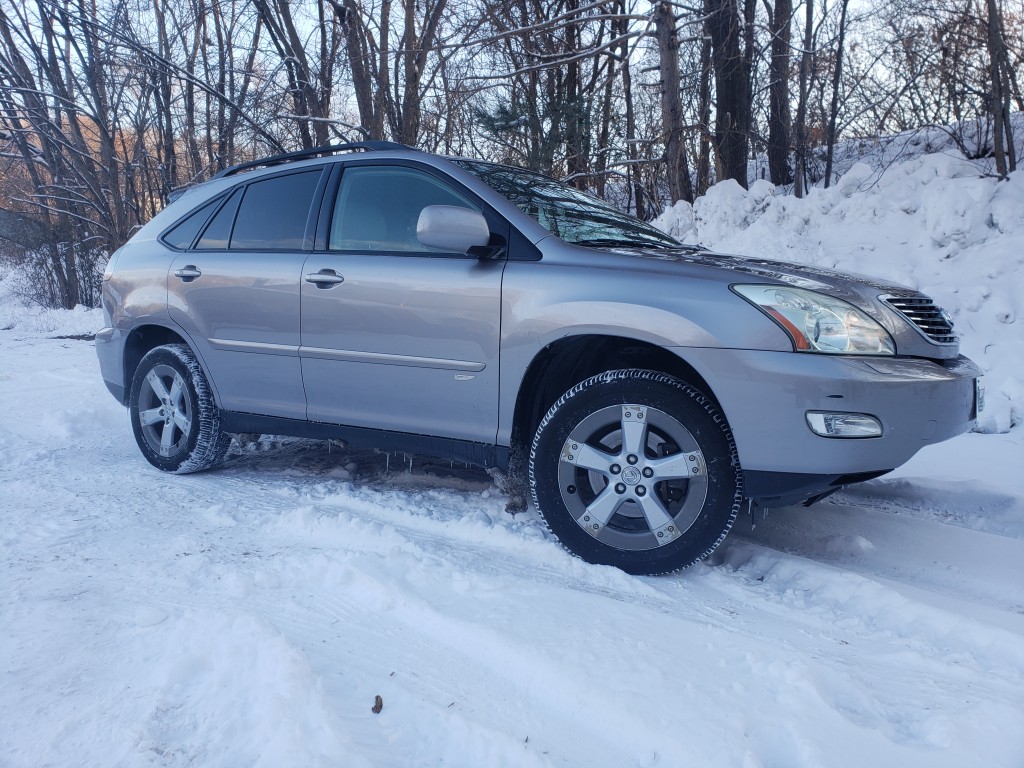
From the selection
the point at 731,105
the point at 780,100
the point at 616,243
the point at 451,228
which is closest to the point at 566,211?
the point at 616,243

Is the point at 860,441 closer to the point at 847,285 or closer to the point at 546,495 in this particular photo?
the point at 847,285

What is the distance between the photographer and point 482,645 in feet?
7.59

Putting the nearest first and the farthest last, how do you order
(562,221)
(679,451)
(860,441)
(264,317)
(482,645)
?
(482,645)
(860,441)
(679,451)
(562,221)
(264,317)

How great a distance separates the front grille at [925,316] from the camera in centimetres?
297

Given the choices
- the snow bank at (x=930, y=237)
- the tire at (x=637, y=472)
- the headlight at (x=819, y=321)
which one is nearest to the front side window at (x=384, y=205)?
the tire at (x=637, y=472)

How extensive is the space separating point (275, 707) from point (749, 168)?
14.1m

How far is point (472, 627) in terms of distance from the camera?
7.90 ft

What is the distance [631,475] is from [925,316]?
4.46 ft

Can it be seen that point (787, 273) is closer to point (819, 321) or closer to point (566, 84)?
point (819, 321)

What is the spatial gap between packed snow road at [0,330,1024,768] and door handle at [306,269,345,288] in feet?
3.48

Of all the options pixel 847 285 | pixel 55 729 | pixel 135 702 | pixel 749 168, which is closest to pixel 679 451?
pixel 847 285

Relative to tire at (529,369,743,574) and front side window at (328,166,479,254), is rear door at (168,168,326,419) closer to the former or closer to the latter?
front side window at (328,166,479,254)

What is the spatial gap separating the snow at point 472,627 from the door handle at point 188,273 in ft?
3.70

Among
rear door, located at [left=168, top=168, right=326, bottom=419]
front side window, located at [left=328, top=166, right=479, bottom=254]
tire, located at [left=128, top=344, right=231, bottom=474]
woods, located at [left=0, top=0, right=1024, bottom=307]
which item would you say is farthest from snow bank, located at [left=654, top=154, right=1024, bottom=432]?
tire, located at [left=128, top=344, right=231, bottom=474]
